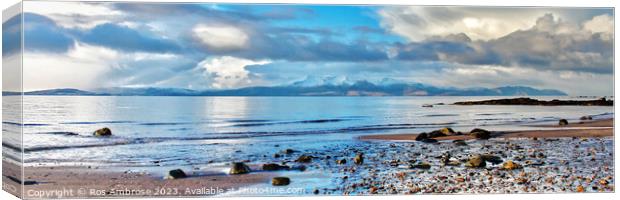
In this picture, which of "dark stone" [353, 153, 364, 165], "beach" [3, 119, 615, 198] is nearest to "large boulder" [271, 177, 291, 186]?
"beach" [3, 119, 615, 198]

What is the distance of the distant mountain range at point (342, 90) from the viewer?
1549 cm

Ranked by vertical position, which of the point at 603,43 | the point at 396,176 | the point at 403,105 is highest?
the point at 603,43

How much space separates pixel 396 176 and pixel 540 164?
2816mm

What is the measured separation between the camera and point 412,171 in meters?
15.7

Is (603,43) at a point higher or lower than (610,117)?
higher

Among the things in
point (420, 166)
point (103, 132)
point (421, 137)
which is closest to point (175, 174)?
point (103, 132)

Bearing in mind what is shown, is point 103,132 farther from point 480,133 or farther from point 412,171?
point 480,133

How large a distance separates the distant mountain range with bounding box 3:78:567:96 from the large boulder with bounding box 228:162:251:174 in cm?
144

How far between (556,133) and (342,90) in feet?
14.8

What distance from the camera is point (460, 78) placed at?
1675 cm

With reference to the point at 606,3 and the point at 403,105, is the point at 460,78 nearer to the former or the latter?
the point at 403,105

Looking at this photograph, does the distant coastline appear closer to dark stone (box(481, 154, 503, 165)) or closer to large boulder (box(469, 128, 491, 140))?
large boulder (box(469, 128, 491, 140))

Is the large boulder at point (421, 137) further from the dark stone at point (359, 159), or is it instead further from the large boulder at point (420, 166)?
the dark stone at point (359, 159)

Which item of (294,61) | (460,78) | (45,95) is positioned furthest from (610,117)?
(45,95)
